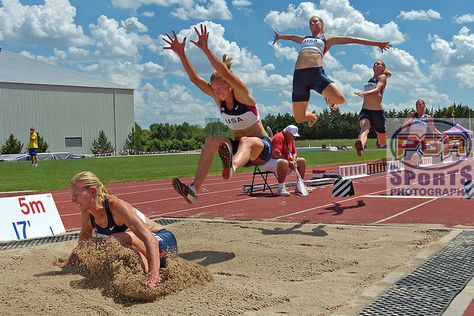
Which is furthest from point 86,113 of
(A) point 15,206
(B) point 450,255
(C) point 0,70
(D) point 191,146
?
(B) point 450,255

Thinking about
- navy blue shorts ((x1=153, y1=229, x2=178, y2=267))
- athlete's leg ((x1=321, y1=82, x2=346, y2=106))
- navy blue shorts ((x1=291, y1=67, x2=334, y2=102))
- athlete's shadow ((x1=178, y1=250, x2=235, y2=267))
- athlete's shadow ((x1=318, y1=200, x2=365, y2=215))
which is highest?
navy blue shorts ((x1=291, y1=67, x2=334, y2=102))

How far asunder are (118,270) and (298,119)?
4.20 metres

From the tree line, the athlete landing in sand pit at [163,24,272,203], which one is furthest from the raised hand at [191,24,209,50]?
the tree line

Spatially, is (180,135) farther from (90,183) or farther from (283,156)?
(90,183)

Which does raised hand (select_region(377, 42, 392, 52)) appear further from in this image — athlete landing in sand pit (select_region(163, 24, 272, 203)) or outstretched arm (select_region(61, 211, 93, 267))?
outstretched arm (select_region(61, 211, 93, 267))

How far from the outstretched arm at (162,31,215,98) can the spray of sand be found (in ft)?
7.50

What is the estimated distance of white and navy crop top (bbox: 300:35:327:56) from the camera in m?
7.81

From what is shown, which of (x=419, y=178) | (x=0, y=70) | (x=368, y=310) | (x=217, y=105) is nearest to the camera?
(x=368, y=310)

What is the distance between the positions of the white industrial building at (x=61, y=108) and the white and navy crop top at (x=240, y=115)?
41.8 metres

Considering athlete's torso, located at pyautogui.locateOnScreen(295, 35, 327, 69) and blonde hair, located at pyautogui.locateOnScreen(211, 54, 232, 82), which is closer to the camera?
blonde hair, located at pyautogui.locateOnScreen(211, 54, 232, 82)

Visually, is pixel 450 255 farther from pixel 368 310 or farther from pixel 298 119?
pixel 298 119

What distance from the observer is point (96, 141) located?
50.3m

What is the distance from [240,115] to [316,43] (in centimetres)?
220

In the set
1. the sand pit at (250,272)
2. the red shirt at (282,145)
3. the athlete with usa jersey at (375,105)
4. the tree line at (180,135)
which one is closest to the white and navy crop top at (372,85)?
the athlete with usa jersey at (375,105)
